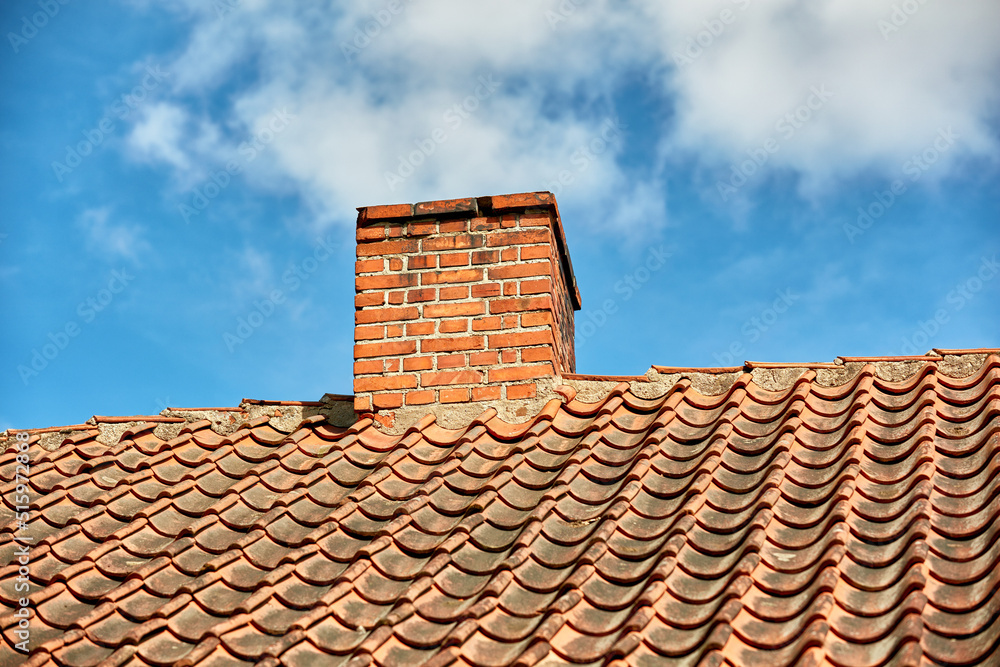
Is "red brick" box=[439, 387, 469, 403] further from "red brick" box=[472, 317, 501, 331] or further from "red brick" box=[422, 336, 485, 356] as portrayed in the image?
"red brick" box=[472, 317, 501, 331]

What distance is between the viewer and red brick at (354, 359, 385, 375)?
5004 millimetres

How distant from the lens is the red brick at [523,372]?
486 cm

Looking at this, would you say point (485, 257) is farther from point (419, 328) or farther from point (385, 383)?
point (385, 383)

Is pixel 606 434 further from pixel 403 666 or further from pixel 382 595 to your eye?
pixel 403 666

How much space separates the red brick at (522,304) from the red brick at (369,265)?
682 millimetres

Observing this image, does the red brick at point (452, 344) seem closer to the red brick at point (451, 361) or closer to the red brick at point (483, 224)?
the red brick at point (451, 361)

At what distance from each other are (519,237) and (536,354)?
0.69 metres

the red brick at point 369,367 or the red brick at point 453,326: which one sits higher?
the red brick at point 453,326

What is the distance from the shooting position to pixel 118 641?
342 cm

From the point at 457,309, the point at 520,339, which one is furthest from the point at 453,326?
the point at 520,339

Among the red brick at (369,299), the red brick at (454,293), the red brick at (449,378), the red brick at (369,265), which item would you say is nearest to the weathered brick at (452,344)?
the red brick at (449,378)

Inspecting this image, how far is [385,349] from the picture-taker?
5.02 metres

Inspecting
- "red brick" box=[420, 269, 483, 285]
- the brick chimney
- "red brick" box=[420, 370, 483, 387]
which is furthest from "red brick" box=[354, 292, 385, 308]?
"red brick" box=[420, 370, 483, 387]

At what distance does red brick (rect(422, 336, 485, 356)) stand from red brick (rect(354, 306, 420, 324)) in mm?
176
